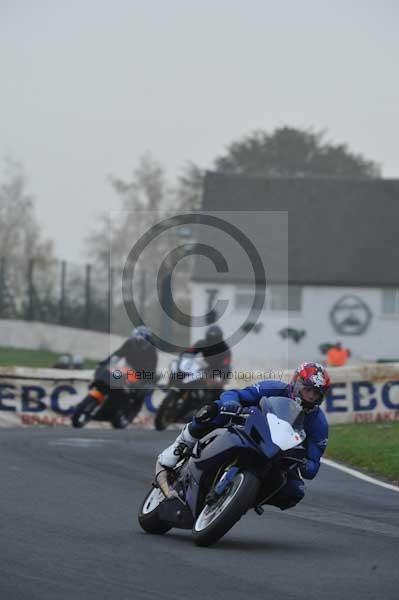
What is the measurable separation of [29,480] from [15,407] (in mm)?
9971

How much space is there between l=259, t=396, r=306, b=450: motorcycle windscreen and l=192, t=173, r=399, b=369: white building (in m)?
43.1

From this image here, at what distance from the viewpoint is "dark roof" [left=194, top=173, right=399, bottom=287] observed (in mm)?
57031

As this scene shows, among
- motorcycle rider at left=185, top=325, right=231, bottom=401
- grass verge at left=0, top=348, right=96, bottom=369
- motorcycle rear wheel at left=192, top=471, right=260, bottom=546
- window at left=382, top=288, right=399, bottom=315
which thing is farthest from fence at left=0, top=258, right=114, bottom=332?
motorcycle rear wheel at left=192, top=471, right=260, bottom=546

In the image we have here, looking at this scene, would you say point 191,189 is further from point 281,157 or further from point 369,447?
point 369,447

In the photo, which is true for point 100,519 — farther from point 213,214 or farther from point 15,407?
point 213,214

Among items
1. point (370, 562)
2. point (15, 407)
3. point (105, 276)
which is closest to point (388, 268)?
point (105, 276)

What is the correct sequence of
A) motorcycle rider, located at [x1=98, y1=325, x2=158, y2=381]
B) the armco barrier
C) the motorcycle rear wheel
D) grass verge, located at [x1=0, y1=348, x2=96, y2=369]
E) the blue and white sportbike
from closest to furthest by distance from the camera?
the motorcycle rear wheel < the blue and white sportbike < the armco barrier < motorcycle rider, located at [x1=98, y1=325, x2=158, y2=381] < grass verge, located at [x1=0, y1=348, x2=96, y2=369]

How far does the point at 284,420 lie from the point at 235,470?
0.47 m

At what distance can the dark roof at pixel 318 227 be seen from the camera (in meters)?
57.0

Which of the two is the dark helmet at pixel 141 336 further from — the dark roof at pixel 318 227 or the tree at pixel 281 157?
the tree at pixel 281 157

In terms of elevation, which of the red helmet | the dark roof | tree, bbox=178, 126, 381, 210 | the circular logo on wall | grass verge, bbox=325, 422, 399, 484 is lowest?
grass verge, bbox=325, 422, 399, 484

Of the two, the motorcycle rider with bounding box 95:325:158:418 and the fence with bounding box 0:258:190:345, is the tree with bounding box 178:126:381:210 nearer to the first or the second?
the fence with bounding box 0:258:190:345

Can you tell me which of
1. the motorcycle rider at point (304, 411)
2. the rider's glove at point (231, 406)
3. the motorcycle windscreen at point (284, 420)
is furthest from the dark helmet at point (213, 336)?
the motorcycle windscreen at point (284, 420)

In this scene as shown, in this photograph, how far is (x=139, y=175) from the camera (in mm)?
91812
